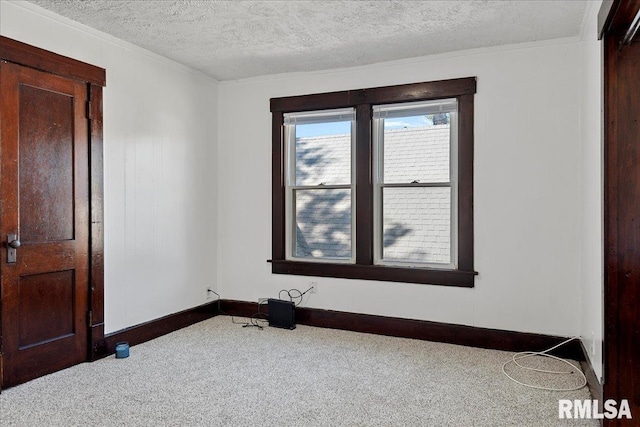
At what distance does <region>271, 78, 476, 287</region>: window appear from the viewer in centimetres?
394

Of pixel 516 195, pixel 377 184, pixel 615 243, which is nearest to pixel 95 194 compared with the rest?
pixel 377 184

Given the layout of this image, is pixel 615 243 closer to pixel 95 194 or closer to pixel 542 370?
pixel 542 370

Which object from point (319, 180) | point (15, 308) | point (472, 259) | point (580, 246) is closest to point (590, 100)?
point (580, 246)

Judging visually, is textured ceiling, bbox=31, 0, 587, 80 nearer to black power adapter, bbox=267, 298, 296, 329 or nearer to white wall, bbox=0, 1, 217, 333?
white wall, bbox=0, 1, 217, 333

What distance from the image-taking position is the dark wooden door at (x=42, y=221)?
2867mm

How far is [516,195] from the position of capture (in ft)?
12.1

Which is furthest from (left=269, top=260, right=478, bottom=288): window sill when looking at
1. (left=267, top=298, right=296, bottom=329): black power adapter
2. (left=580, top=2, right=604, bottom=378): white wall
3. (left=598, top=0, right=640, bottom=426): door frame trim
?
(left=598, top=0, right=640, bottom=426): door frame trim

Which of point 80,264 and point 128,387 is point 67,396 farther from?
point 80,264

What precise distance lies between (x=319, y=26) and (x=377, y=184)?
4.97 feet

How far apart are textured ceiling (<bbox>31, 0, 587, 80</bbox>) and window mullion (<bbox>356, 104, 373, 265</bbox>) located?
1.83 ft

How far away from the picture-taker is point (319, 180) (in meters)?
4.51

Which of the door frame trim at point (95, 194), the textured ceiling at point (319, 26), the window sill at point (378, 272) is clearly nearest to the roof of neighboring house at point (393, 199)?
the window sill at point (378, 272)

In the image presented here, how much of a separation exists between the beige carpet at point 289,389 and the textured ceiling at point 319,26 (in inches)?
97.0

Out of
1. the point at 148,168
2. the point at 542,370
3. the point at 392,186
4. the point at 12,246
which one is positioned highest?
the point at 148,168
